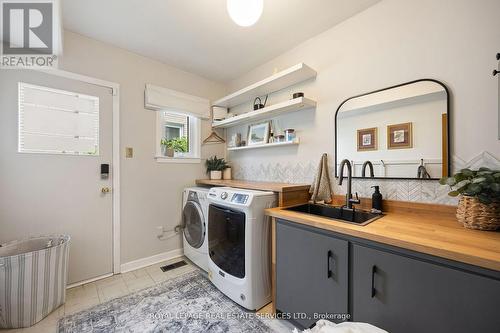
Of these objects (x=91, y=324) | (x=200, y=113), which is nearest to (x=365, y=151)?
(x=200, y=113)

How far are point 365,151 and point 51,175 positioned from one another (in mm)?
2847

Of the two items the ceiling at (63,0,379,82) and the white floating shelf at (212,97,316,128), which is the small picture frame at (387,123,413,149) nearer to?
the white floating shelf at (212,97,316,128)

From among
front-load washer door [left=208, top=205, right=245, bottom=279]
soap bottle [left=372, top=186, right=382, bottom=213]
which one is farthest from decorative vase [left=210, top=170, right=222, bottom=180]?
soap bottle [left=372, top=186, right=382, bottom=213]

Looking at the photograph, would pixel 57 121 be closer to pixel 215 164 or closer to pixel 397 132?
pixel 215 164

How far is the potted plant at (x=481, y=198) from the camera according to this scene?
1066 mm

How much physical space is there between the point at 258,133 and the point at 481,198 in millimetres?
2014

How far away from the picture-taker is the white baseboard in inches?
90.9

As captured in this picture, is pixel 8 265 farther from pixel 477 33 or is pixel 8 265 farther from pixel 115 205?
pixel 477 33

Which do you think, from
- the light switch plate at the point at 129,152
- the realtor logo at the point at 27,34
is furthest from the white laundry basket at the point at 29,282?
the realtor logo at the point at 27,34

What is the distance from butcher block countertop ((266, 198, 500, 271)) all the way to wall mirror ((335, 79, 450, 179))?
0.26 m

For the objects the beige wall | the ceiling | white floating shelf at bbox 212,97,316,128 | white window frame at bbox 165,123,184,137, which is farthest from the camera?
white window frame at bbox 165,123,184,137

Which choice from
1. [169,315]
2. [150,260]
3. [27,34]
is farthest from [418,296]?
[27,34]

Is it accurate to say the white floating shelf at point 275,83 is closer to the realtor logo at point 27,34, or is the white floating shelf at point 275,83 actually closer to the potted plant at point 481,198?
the potted plant at point 481,198

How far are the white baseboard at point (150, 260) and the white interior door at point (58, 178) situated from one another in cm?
16
